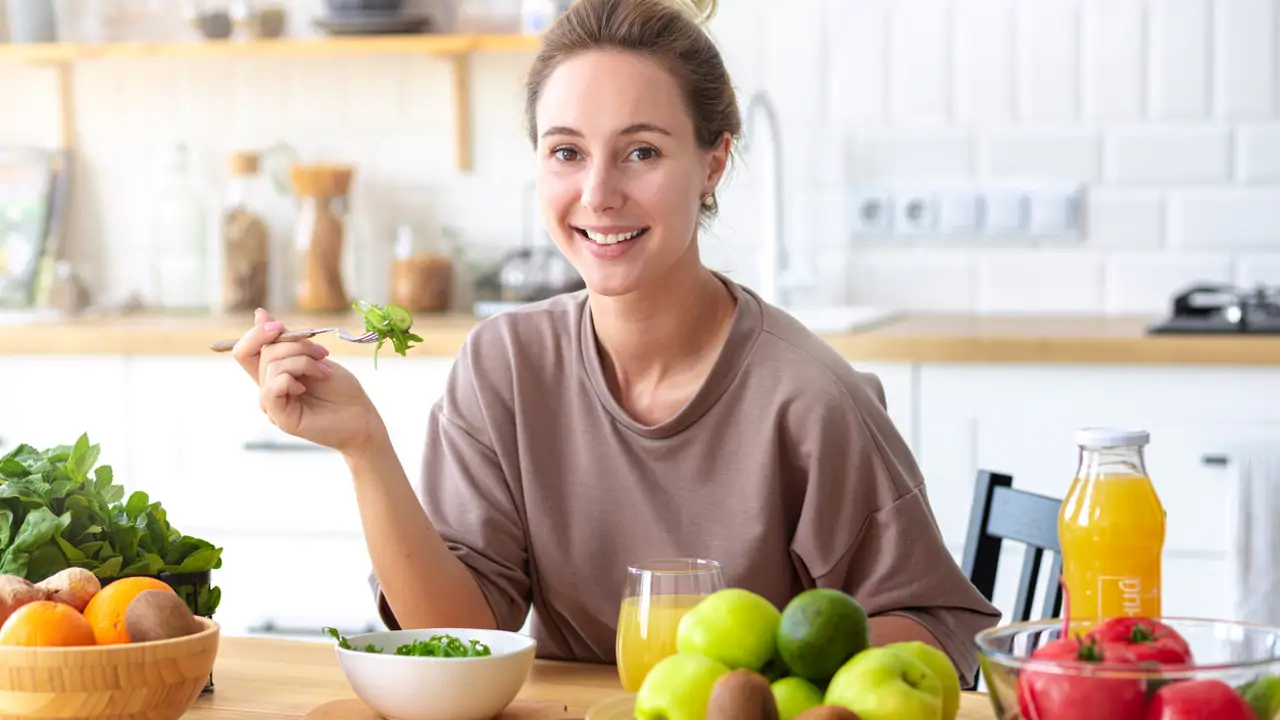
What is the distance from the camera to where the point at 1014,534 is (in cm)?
153

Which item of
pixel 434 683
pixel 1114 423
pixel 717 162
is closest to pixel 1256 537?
pixel 1114 423

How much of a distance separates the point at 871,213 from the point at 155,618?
2.28m

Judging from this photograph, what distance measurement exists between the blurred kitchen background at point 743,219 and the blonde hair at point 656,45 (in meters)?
0.74

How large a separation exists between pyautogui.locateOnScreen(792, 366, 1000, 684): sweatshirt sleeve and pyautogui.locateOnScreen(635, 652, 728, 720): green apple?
0.52m

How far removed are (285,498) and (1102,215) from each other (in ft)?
Result: 5.36

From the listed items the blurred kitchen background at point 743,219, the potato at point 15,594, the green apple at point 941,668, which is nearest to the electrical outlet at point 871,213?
the blurred kitchen background at point 743,219

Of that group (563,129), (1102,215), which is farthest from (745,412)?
(1102,215)

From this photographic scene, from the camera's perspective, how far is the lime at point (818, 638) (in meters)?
1.00

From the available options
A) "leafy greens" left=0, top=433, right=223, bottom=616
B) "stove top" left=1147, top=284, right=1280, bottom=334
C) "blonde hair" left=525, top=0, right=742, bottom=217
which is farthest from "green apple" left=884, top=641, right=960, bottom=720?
"stove top" left=1147, top=284, right=1280, bottom=334

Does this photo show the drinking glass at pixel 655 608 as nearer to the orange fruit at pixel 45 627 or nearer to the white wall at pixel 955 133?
the orange fruit at pixel 45 627

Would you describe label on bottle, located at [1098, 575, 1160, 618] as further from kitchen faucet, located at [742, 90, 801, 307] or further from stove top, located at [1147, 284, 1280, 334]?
kitchen faucet, located at [742, 90, 801, 307]

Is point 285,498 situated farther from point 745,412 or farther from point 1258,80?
point 1258,80

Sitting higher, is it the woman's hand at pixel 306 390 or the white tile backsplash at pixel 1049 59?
the white tile backsplash at pixel 1049 59

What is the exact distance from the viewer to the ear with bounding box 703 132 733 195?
1.72 m
